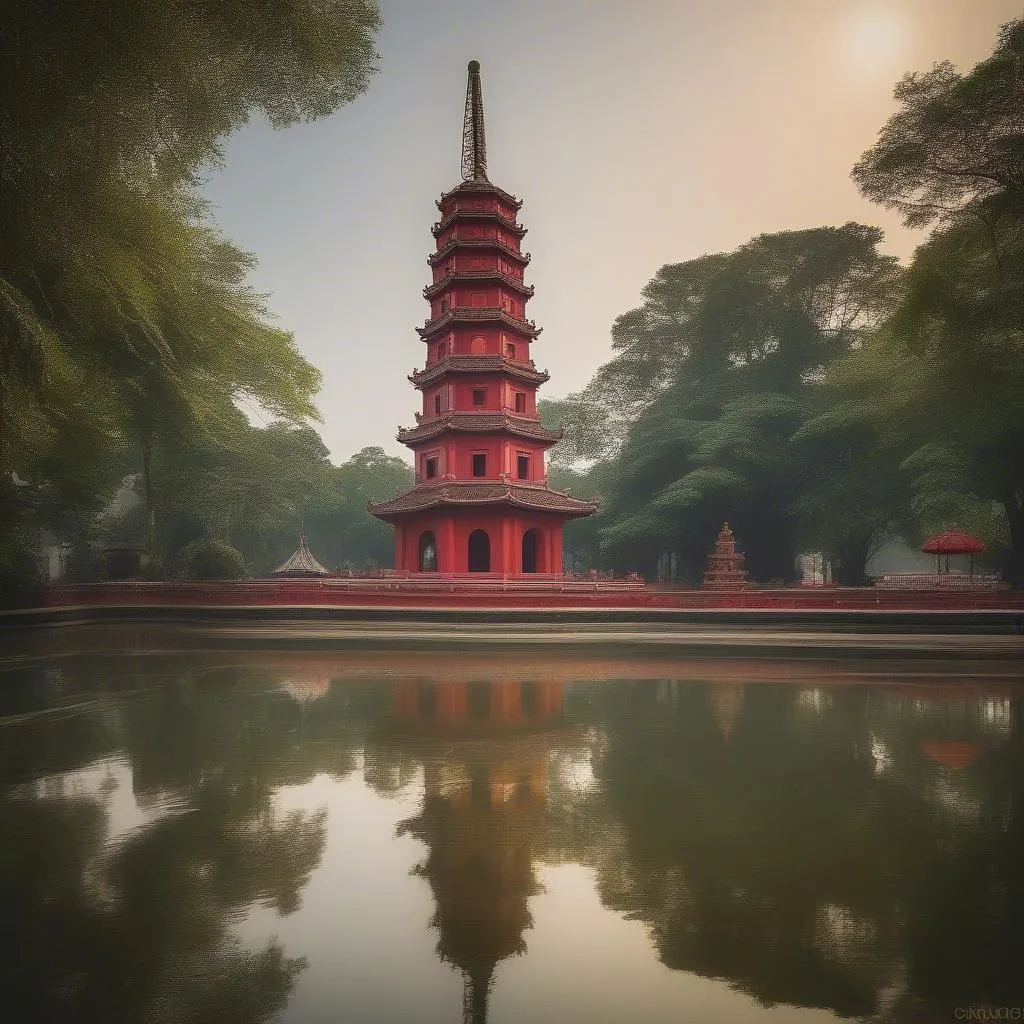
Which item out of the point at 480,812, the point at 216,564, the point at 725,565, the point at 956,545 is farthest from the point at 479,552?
the point at 480,812

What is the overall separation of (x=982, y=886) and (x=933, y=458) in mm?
23173

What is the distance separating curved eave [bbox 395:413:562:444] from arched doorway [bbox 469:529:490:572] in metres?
4.82

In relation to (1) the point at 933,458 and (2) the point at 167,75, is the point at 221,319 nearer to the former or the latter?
(2) the point at 167,75

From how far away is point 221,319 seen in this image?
17.3m

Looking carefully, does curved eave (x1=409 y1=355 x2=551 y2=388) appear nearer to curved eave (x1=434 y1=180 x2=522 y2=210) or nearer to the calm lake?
curved eave (x1=434 y1=180 x2=522 y2=210)

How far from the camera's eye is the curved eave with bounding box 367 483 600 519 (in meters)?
24.7

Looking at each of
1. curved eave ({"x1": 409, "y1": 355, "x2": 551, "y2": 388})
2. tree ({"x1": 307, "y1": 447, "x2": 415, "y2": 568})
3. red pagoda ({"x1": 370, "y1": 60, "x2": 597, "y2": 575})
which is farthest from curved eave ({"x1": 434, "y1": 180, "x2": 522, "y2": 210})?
tree ({"x1": 307, "y1": 447, "x2": 415, "y2": 568})

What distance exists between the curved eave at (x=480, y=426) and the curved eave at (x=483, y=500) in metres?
2.14

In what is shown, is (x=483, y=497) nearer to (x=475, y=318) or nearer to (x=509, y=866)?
(x=475, y=318)

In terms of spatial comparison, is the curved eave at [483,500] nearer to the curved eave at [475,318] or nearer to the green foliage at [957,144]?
the curved eave at [475,318]

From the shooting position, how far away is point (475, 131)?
1112 inches

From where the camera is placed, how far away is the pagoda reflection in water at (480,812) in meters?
3.38

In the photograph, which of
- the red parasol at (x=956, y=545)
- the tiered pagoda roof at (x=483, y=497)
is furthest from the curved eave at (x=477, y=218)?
the red parasol at (x=956, y=545)

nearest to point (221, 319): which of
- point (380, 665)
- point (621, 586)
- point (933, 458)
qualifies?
point (380, 665)
